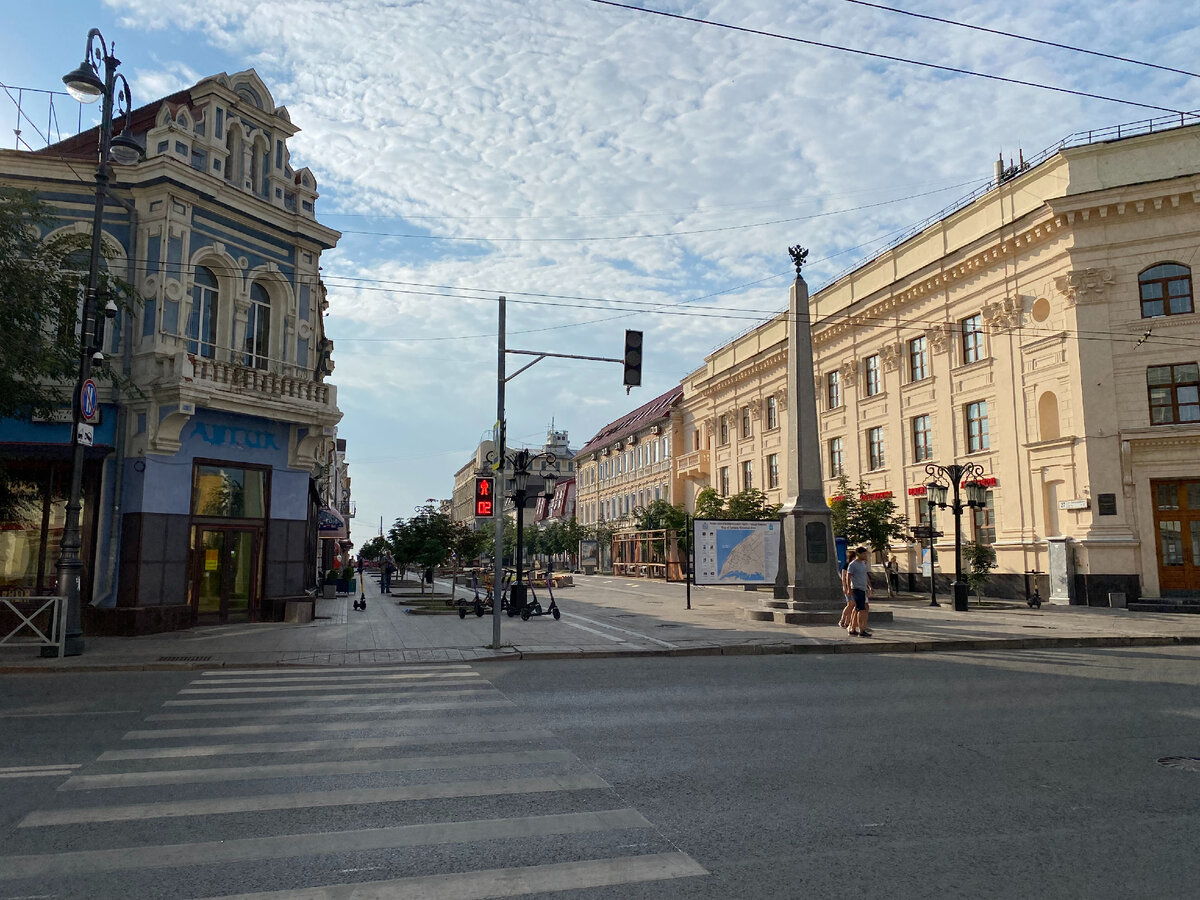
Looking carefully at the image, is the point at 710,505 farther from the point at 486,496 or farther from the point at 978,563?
the point at 486,496

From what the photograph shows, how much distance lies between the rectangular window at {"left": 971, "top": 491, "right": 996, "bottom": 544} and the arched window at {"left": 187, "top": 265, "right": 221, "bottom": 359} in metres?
26.0

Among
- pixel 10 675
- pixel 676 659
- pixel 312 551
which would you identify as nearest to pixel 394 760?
pixel 676 659

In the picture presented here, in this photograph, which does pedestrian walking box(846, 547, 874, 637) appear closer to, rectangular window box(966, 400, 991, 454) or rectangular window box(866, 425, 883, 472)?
rectangular window box(966, 400, 991, 454)

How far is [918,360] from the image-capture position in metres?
36.0

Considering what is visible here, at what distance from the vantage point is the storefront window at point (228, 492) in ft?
65.2

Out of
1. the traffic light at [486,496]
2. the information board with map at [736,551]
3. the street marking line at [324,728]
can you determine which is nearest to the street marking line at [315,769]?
the street marking line at [324,728]

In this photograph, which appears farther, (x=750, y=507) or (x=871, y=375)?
(x=750, y=507)

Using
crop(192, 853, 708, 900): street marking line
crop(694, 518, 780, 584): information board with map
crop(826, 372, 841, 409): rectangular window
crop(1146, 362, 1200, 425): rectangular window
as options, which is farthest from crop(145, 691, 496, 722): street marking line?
crop(826, 372, 841, 409): rectangular window

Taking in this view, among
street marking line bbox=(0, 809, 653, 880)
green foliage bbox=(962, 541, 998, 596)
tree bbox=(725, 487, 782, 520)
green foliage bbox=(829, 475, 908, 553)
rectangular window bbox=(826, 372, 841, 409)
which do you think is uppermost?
rectangular window bbox=(826, 372, 841, 409)

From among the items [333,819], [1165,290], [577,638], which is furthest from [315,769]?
[1165,290]

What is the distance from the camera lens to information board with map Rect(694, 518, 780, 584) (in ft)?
73.7

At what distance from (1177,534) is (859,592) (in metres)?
14.6

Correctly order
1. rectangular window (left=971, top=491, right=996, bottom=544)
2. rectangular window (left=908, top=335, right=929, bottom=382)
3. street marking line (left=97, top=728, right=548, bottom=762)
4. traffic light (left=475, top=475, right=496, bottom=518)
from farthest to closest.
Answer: rectangular window (left=908, top=335, right=929, bottom=382)
rectangular window (left=971, top=491, right=996, bottom=544)
traffic light (left=475, top=475, right=496, bottom=518)
street marking line (left=97, top=728, right=548, bottom=762)

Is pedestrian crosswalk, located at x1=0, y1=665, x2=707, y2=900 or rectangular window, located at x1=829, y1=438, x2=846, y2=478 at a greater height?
rectangular window, located at x1=829, y1=438, x2=846, y2=478
